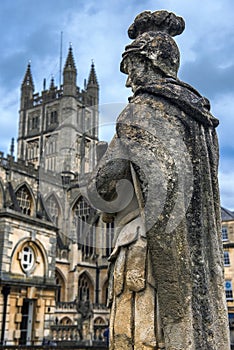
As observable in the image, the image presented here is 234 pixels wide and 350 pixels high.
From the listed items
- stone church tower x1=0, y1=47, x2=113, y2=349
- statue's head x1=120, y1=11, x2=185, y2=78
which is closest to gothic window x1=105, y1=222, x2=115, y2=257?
stone church tower x1=0, y1=47, x2=113, y2=349

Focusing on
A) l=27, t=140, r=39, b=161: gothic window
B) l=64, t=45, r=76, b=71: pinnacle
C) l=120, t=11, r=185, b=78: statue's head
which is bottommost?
l=120, t=11, r=185, b=78: statue's head

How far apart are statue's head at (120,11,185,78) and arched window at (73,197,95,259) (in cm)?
3360

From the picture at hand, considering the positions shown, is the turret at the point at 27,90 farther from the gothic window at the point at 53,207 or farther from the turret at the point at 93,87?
the gothic window at the point at 53,207

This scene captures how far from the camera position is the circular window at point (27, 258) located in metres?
12.9

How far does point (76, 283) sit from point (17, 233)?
2396 cm

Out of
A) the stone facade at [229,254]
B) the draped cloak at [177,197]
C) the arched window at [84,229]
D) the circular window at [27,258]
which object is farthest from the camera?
the arched window at [84,229]

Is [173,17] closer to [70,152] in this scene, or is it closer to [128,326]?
[128,326]

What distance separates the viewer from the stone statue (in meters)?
2.41

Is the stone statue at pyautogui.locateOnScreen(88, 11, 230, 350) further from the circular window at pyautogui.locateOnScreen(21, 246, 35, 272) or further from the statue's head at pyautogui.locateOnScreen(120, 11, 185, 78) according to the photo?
the circular window at pyautogui.locateOnScreen(21, 246, 35, 272)

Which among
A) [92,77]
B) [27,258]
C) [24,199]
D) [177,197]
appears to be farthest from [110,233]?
[92,77]

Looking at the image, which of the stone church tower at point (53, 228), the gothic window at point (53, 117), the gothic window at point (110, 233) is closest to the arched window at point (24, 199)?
the stone church tower at point (53, 228)

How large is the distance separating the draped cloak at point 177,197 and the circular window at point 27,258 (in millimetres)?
10657

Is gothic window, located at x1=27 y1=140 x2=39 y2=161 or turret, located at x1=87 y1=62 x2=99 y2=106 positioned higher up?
turret, located at x1=87 y1=62 x2=99 y2=106

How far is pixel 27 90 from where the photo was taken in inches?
2562
